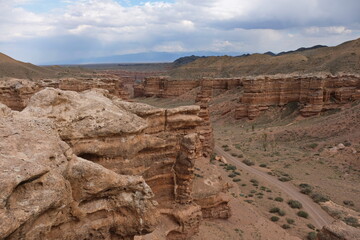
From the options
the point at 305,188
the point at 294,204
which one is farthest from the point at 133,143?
the point at 305,188

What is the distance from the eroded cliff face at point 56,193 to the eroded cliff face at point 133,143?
0.17 feet

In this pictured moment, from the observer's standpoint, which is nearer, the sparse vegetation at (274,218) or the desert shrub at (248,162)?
the sparse vegetation at (274,218)

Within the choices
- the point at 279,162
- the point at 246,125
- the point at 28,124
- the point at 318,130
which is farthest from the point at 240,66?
the point at 28,124

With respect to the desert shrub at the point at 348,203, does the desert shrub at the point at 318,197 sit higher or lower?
higher

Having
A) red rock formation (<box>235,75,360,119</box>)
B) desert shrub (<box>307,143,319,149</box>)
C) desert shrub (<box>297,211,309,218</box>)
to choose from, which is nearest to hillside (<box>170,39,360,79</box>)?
red rock formation (<box>235,75,360,119</box>)

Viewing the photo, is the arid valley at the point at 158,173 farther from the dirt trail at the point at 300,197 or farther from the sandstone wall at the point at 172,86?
the sandstone wall at the point at 172,86

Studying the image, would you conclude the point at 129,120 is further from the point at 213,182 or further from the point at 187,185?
the point at 213,182

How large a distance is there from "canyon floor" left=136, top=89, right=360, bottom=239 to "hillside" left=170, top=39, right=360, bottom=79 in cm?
2992

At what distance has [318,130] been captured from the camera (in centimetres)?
3575

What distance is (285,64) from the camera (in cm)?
8381

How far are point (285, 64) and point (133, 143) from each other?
8491cm

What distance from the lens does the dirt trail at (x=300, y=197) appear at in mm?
17719

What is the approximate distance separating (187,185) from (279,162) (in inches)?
789

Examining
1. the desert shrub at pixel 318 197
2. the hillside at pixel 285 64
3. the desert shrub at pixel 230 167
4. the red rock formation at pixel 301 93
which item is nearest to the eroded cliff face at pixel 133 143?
the desert shrub at pixel 318 197
